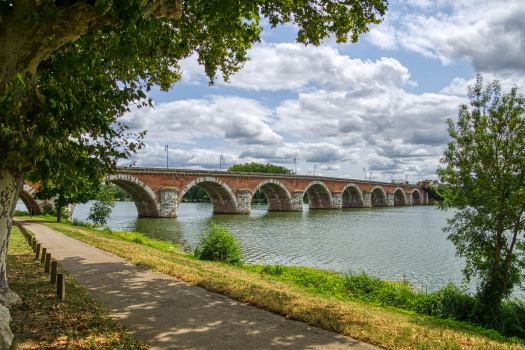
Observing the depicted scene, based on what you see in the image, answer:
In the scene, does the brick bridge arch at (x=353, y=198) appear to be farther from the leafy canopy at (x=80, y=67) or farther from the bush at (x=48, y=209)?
the leafy canopy at (x=80, y=67)

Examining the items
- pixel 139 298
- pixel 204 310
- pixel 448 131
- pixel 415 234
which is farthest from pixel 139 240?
pixel 415 234

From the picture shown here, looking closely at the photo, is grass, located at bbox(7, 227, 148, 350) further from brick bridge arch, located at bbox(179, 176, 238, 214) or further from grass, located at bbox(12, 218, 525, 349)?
brick bridge arch, located at bbox(179, 176, 238, 214)

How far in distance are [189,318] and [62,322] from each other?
1835 millimetres

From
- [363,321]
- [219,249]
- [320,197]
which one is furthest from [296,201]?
[363,321]

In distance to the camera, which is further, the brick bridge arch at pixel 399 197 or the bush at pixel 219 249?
the brick bridge arch at pixel 399 197

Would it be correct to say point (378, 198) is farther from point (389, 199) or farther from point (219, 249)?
point (219, 249)

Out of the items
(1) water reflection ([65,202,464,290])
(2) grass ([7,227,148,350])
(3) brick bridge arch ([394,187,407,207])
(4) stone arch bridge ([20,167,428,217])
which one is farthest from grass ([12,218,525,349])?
(3) brick bridge arch ([394,187,407,207])

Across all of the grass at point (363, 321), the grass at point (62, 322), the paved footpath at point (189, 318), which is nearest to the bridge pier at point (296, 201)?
the grass at point (363, 321)

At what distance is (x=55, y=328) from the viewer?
488 cm

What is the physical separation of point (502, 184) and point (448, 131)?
1.89 metres

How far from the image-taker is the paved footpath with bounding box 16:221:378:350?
4.59 m

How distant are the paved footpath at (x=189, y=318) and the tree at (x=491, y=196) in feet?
16.7

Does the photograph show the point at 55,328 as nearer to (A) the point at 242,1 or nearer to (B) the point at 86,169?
(B) the point at 86,169

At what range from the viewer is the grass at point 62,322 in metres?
4.42
